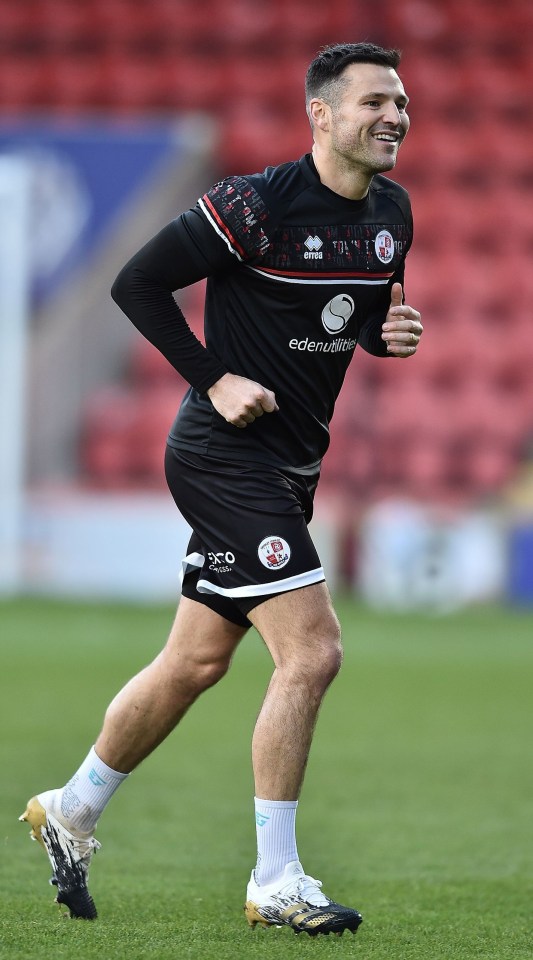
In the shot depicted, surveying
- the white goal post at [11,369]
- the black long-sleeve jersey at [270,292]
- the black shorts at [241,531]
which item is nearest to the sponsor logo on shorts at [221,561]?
the black shorts at [241,531]

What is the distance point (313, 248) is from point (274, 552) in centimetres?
→ 73

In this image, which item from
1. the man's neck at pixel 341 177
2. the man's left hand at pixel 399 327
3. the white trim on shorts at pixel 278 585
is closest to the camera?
the white trim on shorts at pixel 278 585

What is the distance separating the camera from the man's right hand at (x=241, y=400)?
3.49m

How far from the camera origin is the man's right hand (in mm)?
3492

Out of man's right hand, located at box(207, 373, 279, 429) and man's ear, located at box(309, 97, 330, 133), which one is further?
man's ear, located at box(309, 97, 330, 133)

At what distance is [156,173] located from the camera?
42.6 feet

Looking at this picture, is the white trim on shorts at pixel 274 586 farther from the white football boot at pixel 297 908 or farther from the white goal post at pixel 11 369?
the white goal post at pixel 11 369

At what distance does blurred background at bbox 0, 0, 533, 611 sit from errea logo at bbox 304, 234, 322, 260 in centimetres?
792

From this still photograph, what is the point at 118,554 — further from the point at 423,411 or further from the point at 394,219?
the point at 394,219

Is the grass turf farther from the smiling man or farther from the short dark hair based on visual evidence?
the short dark hair

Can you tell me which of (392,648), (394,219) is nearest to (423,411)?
(392,648)

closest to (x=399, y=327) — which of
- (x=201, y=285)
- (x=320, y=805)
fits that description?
(x=320, y=805)

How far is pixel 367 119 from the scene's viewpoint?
3.55 m

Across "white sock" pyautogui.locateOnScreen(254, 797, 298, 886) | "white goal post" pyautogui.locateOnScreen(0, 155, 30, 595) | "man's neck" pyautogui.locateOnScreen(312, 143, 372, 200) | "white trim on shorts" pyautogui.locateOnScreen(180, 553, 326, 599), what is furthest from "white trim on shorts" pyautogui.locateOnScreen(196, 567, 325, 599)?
"white goal post" pyautogui.locateOnScreen(0, 155, 30, 595)
